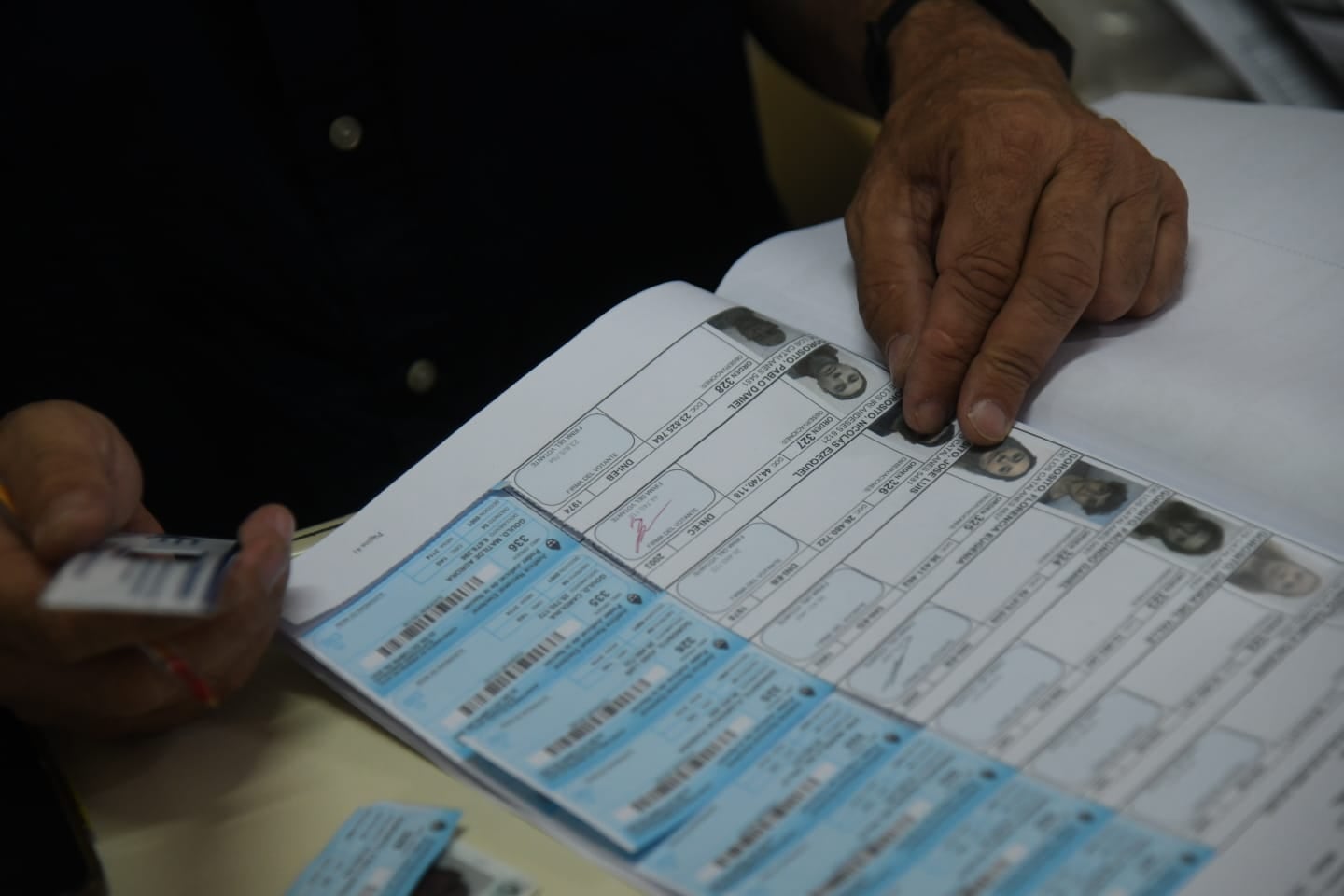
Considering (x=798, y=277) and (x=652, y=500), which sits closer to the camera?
(x=652, y=500)

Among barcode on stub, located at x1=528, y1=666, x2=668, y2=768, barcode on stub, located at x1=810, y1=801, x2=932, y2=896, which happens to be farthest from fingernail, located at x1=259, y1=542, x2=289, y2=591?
barcode on stub, located at x1=810, y1=801, x2=932, y2=896

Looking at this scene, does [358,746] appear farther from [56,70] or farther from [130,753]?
[56,70]

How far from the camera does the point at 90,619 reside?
16.0 inches

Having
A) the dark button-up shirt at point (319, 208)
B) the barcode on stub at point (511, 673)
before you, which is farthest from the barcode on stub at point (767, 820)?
the dark button-up shirt at point (319, 208)

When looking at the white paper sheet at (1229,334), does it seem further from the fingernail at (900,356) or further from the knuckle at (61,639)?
the knuckle at (61,639)

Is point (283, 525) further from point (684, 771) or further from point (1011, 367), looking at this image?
point (1011, 367)

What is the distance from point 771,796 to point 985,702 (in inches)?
3.2

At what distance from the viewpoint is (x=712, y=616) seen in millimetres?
453

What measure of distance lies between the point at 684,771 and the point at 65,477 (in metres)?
0.25

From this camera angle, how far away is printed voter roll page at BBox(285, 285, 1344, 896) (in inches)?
14.6

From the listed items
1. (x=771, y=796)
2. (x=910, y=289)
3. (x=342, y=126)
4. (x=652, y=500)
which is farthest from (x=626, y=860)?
(x=342, y=126)

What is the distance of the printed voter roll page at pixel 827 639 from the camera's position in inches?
14.6

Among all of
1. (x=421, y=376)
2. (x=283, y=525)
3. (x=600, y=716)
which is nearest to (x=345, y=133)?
(x=421, y=376)

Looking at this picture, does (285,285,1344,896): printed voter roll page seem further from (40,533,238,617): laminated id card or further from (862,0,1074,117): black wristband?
(862,0,1074,117): black wristband
